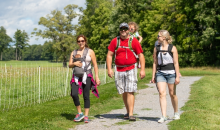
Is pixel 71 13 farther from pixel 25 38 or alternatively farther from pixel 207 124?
pixel 25 38

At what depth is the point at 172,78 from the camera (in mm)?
Answer: 6137

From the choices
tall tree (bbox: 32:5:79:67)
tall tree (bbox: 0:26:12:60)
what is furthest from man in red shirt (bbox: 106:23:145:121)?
tall tree (bbox: 0:26:12:60)

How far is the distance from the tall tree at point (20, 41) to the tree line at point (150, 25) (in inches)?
3288

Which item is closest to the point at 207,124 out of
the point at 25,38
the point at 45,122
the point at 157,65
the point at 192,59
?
the point at 157,65

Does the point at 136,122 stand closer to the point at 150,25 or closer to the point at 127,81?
the point at 127,81

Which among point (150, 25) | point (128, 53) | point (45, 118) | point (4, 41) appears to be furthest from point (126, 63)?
point (4, 41)

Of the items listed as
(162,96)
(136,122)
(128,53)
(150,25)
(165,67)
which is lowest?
(136,122)

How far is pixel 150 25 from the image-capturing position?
143ft

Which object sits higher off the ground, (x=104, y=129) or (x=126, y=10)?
(x=126, y=10)

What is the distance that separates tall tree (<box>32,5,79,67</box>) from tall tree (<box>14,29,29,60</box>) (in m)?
83.2

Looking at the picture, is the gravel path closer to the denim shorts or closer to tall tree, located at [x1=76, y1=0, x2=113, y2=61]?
the denim shorts

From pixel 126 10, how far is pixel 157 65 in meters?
42.5

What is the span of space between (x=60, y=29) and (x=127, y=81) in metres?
60.1

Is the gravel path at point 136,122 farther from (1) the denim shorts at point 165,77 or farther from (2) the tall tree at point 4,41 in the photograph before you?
(2) the tall tree at point 4,41
